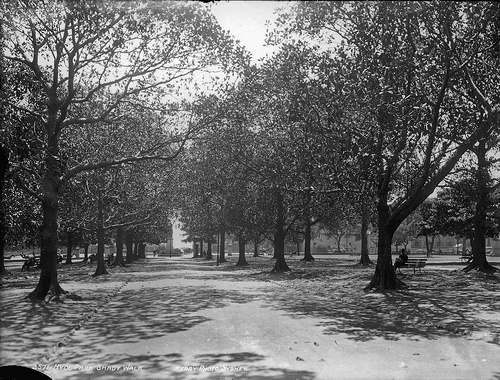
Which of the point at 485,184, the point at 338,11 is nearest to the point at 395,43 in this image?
the point at 338,11

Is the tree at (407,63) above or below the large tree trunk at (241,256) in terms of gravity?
above

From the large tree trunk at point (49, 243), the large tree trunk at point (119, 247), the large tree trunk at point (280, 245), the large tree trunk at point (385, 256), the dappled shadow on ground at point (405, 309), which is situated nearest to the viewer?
the dappled shadow on ground at point (405, 309)

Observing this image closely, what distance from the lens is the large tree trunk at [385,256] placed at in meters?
18.0

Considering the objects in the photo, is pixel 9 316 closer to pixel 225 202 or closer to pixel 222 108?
pixel 222 108

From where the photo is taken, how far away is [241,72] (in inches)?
701

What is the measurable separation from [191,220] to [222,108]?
136 feet

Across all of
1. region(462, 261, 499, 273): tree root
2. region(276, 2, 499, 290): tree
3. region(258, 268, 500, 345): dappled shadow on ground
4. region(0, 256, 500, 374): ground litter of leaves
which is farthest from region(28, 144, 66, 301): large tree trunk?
region(462, 261, 499, 273): tree root

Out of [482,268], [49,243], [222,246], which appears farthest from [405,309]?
[222,246]

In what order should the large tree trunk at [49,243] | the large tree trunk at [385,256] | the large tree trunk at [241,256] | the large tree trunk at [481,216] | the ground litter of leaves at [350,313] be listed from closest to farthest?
the ground litter of leaves at [350,313] < the large tree trunk at [49,243] < the large tree trunk at [385,256] < the large tree trunk at [481,216] < the large tree trunk at [241,256]

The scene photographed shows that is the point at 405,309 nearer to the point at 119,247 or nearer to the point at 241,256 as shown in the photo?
the point at 241,256

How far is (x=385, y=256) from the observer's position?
1838 centimetres

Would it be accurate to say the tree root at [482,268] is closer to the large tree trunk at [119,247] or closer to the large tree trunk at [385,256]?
the large tree trunk at [385,256]

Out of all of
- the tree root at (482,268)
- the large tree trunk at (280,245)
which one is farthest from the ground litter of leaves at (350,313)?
the large tree trunk at (280,245)

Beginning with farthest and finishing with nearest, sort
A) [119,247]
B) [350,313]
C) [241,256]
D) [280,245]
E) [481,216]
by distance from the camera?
[241,256] → [119,247] → [280,245] → [481,216] → [350,313]
